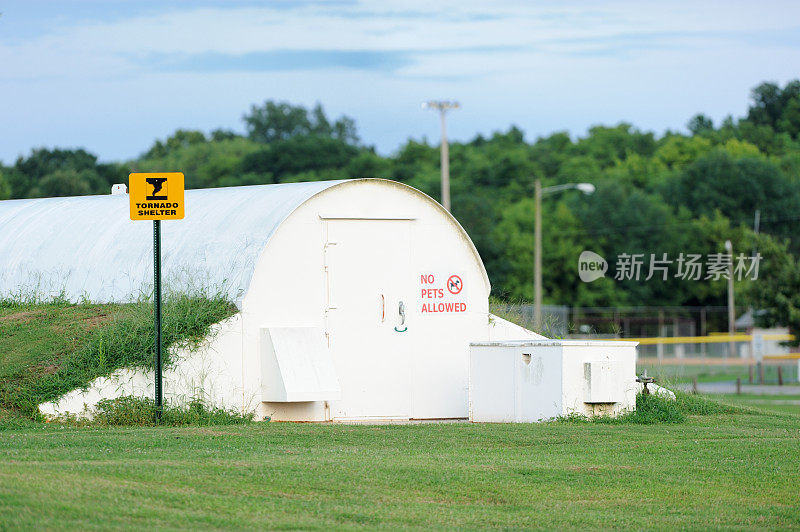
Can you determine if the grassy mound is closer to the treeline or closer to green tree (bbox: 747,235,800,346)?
green tree (bbox: 747,235,800,346)

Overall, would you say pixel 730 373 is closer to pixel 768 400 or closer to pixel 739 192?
pixel 768 400

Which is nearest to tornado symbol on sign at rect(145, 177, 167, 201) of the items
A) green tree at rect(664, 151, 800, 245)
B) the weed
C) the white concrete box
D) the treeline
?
the weed

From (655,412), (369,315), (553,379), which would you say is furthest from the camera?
(369,315)

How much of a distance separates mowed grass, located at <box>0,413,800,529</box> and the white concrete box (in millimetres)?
1347

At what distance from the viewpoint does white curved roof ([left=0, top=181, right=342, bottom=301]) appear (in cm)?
1720

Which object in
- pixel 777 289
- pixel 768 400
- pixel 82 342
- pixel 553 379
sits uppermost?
pixel 777 289

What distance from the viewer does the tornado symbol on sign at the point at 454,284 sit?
724 inches

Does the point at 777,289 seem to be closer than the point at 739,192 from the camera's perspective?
Yes

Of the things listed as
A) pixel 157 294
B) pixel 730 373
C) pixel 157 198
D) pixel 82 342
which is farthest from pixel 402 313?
pixel 730 373

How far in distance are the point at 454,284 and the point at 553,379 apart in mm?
2855

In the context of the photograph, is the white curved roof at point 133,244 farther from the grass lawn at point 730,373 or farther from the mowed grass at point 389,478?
the grass lawn at point 730,373

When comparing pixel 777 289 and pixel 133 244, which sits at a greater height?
pixel 133 244

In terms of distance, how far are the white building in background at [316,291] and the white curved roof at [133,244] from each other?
3cm

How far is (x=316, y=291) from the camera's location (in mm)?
17188
